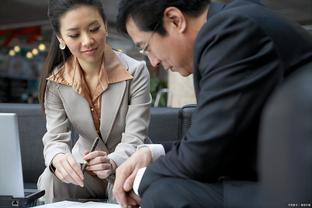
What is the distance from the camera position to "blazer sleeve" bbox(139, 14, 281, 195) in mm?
1046

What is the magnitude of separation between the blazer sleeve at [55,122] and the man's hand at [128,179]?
770 millimetres

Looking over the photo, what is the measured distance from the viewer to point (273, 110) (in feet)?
2.64

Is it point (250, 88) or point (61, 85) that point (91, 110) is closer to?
point (61, 85)

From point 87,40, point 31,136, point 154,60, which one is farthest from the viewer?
point 31,136

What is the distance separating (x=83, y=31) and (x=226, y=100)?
3.73 ft

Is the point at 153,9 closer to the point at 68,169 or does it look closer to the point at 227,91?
the point at 227,91

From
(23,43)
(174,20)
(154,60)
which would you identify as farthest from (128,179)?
(23,43)

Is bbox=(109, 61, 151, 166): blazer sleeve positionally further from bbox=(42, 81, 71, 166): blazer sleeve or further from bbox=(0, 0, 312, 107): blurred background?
bbox=(0, 0, 312, 107): blurred background

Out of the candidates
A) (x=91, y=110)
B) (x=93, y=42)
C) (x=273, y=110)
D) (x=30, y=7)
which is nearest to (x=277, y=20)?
(x=273, y=110)

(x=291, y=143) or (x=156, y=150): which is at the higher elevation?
(x=291, y=143)

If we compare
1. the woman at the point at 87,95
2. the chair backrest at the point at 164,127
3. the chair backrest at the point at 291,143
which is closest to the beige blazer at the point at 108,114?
the woman at the point at 87,95

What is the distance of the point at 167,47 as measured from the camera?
134cm

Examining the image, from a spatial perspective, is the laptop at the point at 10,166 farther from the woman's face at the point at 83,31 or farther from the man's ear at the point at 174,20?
the man's ear at the point at 174,20

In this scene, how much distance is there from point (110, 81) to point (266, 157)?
4.79ft
